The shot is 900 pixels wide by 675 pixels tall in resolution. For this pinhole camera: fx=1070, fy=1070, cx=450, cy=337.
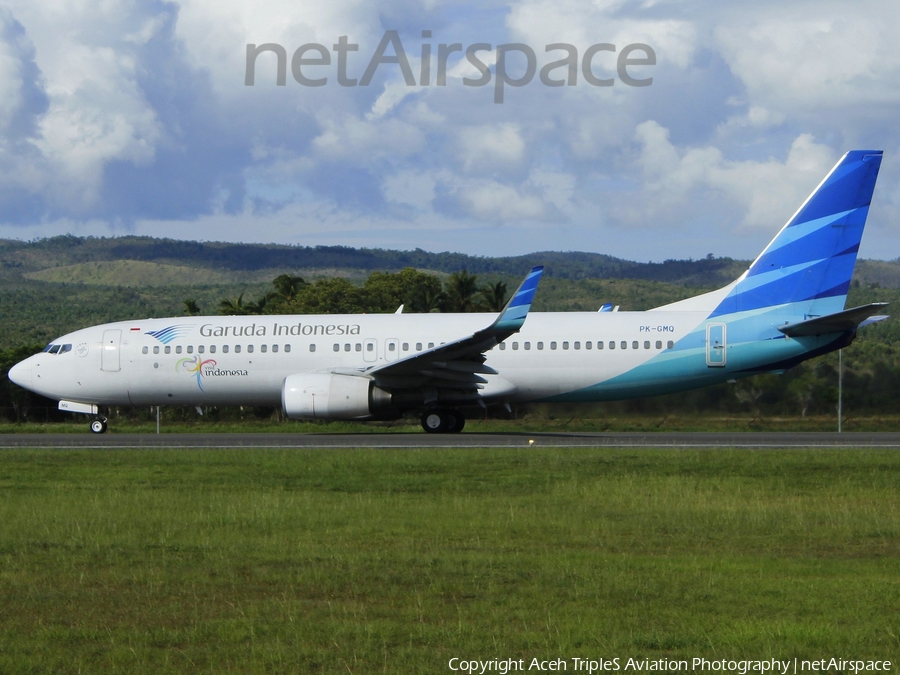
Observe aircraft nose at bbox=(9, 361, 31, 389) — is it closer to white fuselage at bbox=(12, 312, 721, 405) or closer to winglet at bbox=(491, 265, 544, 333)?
white fuselage at bbox=(12, 312, 721, 405)

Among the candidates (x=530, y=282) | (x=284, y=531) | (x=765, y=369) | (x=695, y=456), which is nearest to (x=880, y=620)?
(x=284, y=531)

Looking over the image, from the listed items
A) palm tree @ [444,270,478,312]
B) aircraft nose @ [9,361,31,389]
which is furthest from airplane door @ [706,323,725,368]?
palm tree @ [444,270,478,312]

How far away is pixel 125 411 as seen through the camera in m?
44.2

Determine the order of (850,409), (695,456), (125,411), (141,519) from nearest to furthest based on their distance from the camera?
(141,519) → (695,456) → (850,409) → (125,411)

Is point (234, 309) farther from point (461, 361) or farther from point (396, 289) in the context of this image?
point (461, 361)

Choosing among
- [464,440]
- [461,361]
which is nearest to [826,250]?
[461,361]

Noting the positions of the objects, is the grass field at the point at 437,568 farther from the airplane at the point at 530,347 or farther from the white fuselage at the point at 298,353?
the white fuselage at the point at 298,353

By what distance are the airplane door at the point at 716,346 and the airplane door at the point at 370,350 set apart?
27.4 ft

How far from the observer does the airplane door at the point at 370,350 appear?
27531 mm

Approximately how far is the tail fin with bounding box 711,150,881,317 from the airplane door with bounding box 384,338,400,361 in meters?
8.01

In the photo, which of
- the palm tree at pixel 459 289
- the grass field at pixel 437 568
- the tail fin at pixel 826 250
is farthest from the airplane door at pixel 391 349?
the palm tree at pixel 459 289

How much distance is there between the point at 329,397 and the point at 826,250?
12.7m

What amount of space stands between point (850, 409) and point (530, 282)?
1196cm

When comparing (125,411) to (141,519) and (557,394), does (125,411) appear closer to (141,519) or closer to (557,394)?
(557,394)
